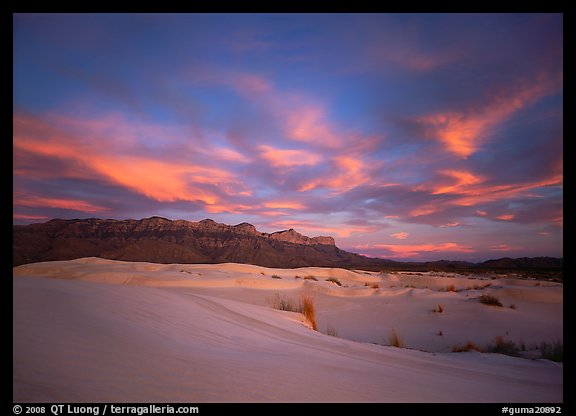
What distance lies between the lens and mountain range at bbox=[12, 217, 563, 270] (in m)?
57.7

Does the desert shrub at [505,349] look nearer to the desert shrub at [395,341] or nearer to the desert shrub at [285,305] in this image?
the desert shrub at [395,341]

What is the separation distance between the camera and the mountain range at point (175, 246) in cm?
5769

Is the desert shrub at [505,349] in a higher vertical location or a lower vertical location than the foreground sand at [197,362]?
lower

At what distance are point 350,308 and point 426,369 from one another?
29.8ft

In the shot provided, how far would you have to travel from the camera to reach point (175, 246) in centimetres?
7012

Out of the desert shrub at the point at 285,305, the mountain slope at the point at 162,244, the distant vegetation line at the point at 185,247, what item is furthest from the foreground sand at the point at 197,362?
the distant vegetation line at the point at 185,247

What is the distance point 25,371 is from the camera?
1.86 metres

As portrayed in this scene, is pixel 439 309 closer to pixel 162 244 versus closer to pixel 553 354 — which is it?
pixel 553 354

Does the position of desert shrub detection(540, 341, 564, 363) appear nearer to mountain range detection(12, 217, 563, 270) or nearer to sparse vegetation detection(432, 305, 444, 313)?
sparse vegetation detection(432, 305, 444, 313)

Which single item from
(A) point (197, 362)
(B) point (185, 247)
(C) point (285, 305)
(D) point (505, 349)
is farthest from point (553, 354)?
(B) point (185, 247)

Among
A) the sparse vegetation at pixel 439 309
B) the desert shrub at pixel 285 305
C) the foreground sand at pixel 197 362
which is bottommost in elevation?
the sparse vegetation at pixel 439 309

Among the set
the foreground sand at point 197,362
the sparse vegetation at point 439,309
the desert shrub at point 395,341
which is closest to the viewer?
the foreground sand at point 197,362
